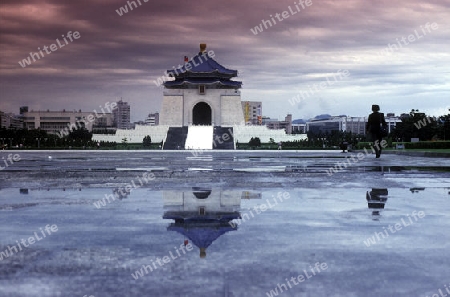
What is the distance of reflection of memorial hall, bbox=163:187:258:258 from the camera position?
4.77m

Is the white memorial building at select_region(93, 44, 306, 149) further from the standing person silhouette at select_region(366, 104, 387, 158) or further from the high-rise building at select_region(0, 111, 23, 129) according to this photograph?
the high-rise building at select_region(0, 111, 23, 129)

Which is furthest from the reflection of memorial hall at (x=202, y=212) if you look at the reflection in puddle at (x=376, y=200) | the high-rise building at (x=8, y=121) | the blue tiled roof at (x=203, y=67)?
the high-rise building at (x=8, y=121)

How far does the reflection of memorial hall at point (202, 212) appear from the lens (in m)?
4.77

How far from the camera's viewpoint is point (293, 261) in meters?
3.79

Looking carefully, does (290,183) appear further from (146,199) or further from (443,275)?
(443,275)

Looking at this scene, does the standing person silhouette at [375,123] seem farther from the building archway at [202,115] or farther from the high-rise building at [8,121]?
the high-rise building at [8,121]

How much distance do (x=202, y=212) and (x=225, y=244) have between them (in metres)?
1.73

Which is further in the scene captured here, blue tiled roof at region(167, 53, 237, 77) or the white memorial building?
blue tiled roof at region(167, 53, 237, 77)

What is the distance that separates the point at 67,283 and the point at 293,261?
151 cm

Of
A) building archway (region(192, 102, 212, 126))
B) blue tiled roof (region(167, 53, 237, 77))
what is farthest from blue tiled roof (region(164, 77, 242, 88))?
building archway (region(192, 102, 212, 126))

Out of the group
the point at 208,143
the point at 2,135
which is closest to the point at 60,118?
the point at 2,135

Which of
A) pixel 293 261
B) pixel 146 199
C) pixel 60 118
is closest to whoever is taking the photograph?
pixel 293 261

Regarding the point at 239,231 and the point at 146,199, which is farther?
the point at 146,199

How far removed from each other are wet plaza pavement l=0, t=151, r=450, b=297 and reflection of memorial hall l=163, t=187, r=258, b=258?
0.01 meters
